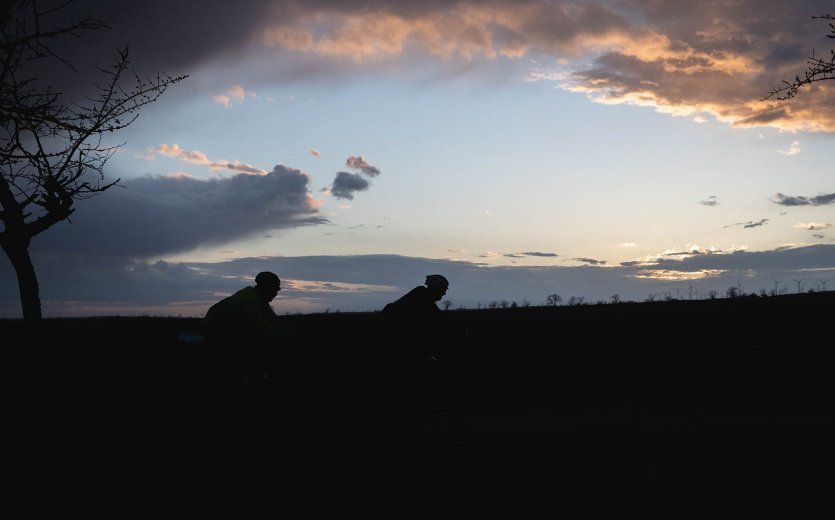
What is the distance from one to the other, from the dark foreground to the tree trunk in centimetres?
70

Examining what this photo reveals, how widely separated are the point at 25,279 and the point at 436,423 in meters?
11.3

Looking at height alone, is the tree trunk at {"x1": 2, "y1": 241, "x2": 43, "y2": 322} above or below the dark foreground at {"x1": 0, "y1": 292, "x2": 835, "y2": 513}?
above

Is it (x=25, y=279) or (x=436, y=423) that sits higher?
(x=25, y=279)

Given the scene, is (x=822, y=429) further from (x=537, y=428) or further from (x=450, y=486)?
(x=450, y=486)

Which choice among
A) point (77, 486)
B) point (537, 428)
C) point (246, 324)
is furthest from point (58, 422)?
point (537, 428)

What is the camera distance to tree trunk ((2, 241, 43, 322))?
667 inches

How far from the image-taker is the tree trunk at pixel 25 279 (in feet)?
55.6

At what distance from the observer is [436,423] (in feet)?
33.8

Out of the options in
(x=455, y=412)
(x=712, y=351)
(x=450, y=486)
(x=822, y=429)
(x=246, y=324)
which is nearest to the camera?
(x=450, y=486)

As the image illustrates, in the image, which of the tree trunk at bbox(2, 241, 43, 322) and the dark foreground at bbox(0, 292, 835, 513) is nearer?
the dark foreground at bbox(0, 292, 835, 513)

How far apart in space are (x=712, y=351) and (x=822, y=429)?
326 inches

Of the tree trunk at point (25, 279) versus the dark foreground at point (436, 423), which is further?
the tree trunk at point (25, 279)

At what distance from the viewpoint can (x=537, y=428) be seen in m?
9.80

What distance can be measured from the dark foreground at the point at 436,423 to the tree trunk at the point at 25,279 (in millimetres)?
701
